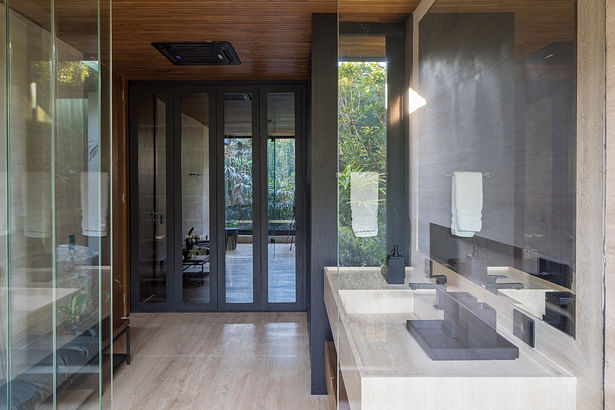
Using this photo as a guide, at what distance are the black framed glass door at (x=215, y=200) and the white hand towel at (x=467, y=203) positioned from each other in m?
3.62

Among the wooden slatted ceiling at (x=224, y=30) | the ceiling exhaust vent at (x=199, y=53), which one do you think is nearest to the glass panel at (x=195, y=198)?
the wooden slatted ceiling at (x=224, y=30)

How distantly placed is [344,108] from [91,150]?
0.98 metres

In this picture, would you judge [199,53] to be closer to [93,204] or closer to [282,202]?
[282,202]

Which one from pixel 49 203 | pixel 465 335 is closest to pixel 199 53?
pixel 49 203

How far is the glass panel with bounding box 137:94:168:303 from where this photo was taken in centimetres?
501

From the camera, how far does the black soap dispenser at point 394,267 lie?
1674mm

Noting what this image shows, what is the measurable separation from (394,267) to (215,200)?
3.61 metres

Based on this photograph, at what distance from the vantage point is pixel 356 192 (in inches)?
70.7

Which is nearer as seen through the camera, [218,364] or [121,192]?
[218,364]

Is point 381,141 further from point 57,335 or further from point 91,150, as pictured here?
point 57,335

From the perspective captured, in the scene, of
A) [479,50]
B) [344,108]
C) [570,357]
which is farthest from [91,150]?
[570,357]

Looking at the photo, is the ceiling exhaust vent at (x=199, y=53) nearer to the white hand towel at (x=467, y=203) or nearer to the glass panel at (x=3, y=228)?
the glass panel at (x=3, y=228)

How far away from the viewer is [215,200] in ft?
16.4

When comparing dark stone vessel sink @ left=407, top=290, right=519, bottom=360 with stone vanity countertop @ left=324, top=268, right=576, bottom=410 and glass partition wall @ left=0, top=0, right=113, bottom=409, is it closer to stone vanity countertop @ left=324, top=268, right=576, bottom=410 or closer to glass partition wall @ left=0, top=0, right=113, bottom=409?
stone vanity countertop @ left=324, top=268, right=576, bottom=410
